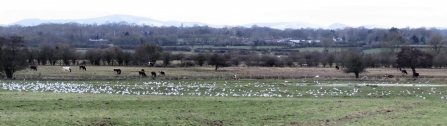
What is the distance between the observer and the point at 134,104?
1166 inches

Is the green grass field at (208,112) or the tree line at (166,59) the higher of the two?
the tree line at (166,59)

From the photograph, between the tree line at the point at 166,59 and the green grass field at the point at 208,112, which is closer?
the green grass field at the point at 208,112

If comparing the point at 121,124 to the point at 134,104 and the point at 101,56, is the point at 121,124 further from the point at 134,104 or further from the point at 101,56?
the point at 101,56

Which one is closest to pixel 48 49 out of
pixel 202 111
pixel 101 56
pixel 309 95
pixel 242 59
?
pixel 101 56

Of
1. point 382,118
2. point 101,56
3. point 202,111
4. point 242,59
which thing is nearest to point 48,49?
point 101,56

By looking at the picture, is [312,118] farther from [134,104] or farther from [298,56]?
[298,56]

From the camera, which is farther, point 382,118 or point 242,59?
point 242,59

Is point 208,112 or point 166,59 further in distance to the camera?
point 166,59

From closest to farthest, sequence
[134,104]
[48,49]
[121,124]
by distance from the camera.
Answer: [121,124] < [134,104] < [48,49]

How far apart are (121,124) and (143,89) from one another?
80.0ft

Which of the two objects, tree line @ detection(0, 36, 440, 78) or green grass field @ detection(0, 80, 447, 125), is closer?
green grass field @ detection(0, 80, 447, 125)

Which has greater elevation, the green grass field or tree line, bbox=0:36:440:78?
tree line, bbox=0:36:440:78

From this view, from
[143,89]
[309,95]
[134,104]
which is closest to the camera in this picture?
[134,104]

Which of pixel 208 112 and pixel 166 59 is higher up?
pixel 166 59
